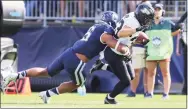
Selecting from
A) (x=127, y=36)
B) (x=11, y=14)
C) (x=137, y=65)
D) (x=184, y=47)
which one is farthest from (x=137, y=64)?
(x=127, y=36)

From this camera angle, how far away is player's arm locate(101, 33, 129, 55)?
10.9 m

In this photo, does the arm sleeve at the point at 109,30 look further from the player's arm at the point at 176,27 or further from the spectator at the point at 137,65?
the spectator at the point at 137,65

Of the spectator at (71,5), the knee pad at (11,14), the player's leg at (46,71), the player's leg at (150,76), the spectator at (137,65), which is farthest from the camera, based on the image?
the spectator at (71,5)

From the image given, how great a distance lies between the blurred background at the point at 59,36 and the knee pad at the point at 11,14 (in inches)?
14.5

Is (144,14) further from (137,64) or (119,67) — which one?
(137,64)

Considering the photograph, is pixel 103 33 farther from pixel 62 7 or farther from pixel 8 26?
pixel 62 7

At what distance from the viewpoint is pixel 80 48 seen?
11133mm

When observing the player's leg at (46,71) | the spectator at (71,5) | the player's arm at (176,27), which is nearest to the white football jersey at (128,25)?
the player's leg at (46,71)

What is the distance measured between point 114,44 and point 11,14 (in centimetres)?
575

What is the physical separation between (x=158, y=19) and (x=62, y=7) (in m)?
5.97

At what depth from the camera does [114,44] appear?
10.9 m

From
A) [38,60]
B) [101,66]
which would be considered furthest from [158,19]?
[38,60]

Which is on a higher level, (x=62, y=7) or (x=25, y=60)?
(x=62, y=7)

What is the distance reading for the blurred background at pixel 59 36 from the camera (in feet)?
58.6
